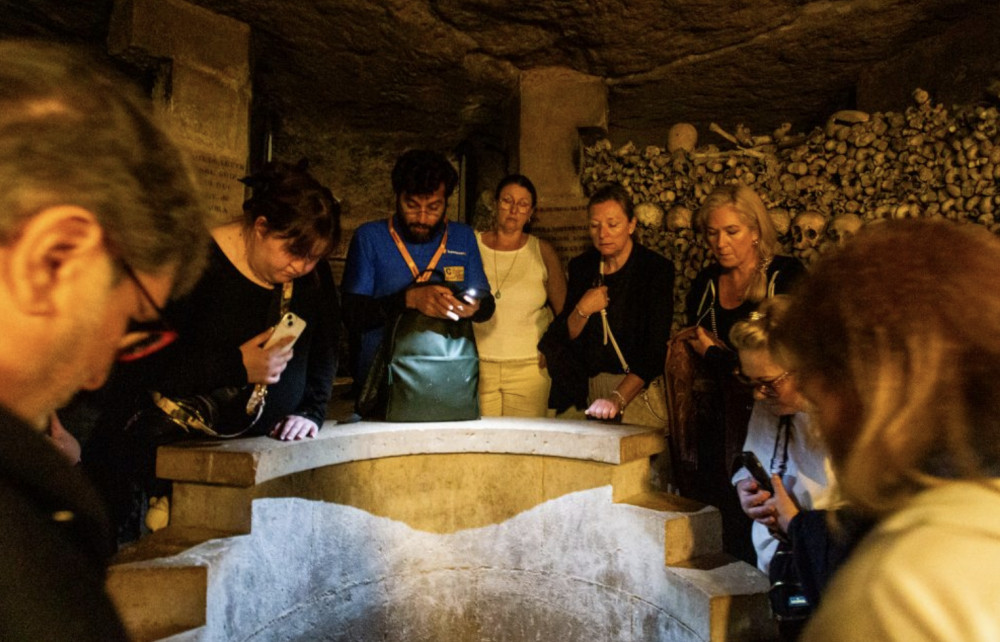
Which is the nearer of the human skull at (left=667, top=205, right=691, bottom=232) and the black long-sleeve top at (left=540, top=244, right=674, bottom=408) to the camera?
the black long-sleeve top at (left=540, top=244, right=674, bottom=408)

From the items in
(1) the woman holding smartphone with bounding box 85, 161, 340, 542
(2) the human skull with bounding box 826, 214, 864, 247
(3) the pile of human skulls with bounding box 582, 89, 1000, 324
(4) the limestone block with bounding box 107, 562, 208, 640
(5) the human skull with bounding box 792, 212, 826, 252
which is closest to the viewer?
(4) the limestone block with bounding box 107, 562, 208, 640

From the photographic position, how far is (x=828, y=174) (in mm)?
→ 5035

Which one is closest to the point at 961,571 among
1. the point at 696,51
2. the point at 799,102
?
the point at 696,51

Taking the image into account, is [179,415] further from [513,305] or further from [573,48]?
[573,48]

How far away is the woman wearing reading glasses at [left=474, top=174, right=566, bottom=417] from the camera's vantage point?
3.52 m

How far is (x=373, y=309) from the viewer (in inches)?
117

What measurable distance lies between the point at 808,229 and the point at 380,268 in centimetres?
325

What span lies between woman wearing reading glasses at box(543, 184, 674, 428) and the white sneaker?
5.96ft

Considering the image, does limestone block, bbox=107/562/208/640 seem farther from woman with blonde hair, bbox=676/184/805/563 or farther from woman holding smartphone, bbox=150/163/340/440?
woman with blonde hair, bbox=676/184/805/563

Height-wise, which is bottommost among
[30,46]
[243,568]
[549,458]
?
[243,568]

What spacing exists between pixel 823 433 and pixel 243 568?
1921mm

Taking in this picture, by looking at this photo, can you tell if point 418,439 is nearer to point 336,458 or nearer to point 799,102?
point 336,458

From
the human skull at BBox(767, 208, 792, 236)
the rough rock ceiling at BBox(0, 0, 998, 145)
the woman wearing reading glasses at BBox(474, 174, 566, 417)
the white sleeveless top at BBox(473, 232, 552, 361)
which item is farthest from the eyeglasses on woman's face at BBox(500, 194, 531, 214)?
the human skull at BBox(767, 208, 792, 236)

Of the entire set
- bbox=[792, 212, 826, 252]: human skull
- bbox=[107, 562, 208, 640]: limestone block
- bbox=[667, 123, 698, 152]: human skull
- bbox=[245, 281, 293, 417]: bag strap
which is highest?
bbox=[667, 123, 698, 152]: human skull
